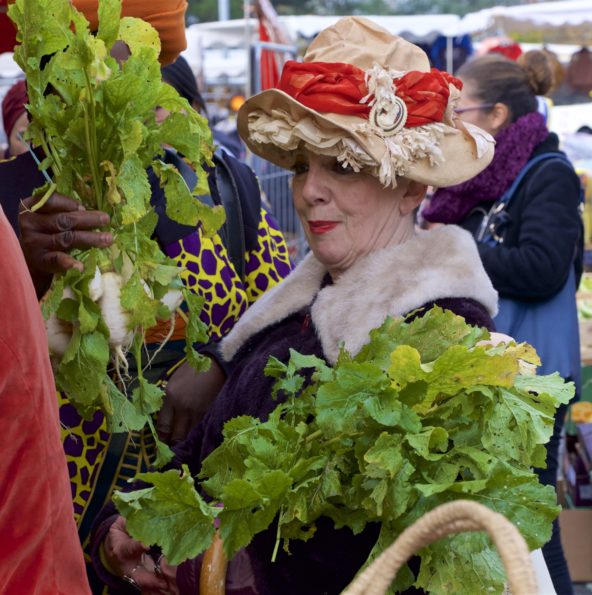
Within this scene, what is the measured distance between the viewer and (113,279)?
1998 millimetres

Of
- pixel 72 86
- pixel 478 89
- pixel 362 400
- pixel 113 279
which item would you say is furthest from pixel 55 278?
pixel 478 89

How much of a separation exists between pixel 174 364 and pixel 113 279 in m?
0.65

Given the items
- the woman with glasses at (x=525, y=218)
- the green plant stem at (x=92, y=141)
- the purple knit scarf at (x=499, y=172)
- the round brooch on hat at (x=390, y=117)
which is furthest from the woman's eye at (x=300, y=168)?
the purple knit scarf at (x=499, y=172)

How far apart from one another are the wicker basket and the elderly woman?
2.66ft

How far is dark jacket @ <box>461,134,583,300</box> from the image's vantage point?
144 inches

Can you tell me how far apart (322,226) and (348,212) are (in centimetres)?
7

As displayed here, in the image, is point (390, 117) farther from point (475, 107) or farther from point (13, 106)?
point (13, 106)

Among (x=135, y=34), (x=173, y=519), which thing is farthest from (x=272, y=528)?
(x=135, y=34)

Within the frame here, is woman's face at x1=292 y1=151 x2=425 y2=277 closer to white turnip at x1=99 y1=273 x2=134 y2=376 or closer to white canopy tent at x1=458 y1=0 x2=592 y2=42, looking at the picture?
white turnip at x1=99 y1=273 x2=134 y2=376

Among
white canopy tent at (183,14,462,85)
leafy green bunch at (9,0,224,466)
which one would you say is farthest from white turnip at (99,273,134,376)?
white canopy tent at (183,14,462,85)

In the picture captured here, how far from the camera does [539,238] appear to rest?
3697 mm

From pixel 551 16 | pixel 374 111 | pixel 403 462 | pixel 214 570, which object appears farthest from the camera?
pixel 551 16

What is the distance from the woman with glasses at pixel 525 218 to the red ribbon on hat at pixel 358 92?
152 centimetres

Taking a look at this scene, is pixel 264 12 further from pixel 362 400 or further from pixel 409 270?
pixel 362 400
